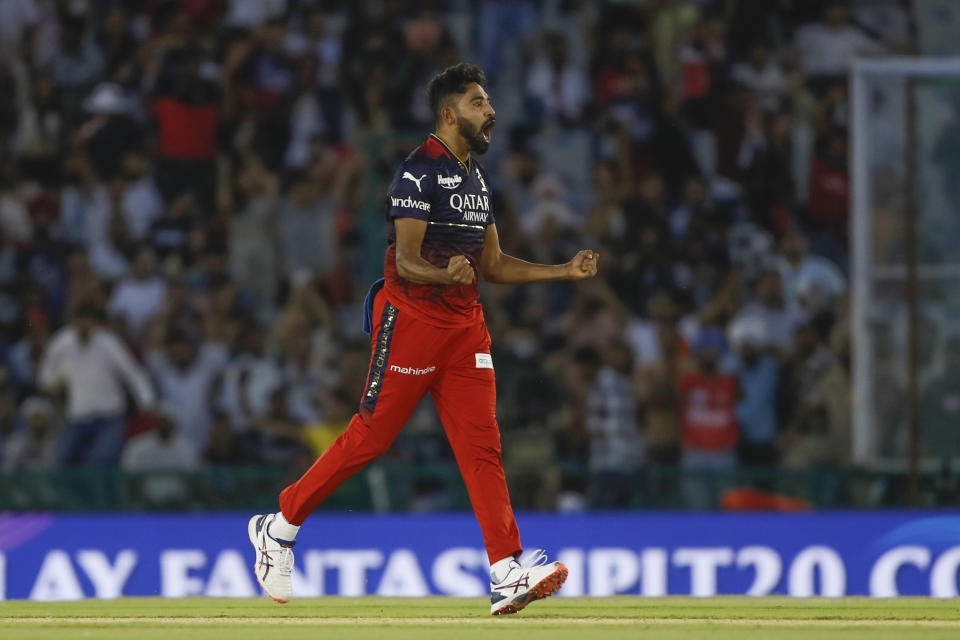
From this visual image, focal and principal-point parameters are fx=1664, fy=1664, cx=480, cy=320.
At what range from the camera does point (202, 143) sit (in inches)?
590

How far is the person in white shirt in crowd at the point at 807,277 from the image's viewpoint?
1349 cm

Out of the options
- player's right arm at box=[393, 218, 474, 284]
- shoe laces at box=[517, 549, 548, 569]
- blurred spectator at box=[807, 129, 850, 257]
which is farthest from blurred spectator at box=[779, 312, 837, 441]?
player's right arm at box=[393, 218, 474, 284]

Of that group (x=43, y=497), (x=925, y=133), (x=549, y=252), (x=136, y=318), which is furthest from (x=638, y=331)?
(x=43, y=497)

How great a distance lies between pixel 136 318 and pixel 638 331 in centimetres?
411

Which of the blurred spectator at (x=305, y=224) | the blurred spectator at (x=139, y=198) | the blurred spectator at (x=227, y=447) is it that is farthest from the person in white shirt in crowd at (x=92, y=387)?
the blurred spectator at (x=305, y=224)

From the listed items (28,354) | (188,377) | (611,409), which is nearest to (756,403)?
(611,409)

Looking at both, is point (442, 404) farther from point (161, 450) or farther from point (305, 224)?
point (305, 224)

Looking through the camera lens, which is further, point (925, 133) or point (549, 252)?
point (549, 252)

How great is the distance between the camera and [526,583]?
6.75 m

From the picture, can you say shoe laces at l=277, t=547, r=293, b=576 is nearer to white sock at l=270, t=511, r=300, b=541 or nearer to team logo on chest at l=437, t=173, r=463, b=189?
white sock at l=270, t=511, r=300, b=541

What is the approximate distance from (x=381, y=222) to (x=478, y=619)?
5.82 meters

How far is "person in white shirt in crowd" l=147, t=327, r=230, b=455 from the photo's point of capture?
42.5ft

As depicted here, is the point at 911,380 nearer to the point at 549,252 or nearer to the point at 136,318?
the point at 549,252

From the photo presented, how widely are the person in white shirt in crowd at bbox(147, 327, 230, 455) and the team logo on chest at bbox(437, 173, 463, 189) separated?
6562 mm
